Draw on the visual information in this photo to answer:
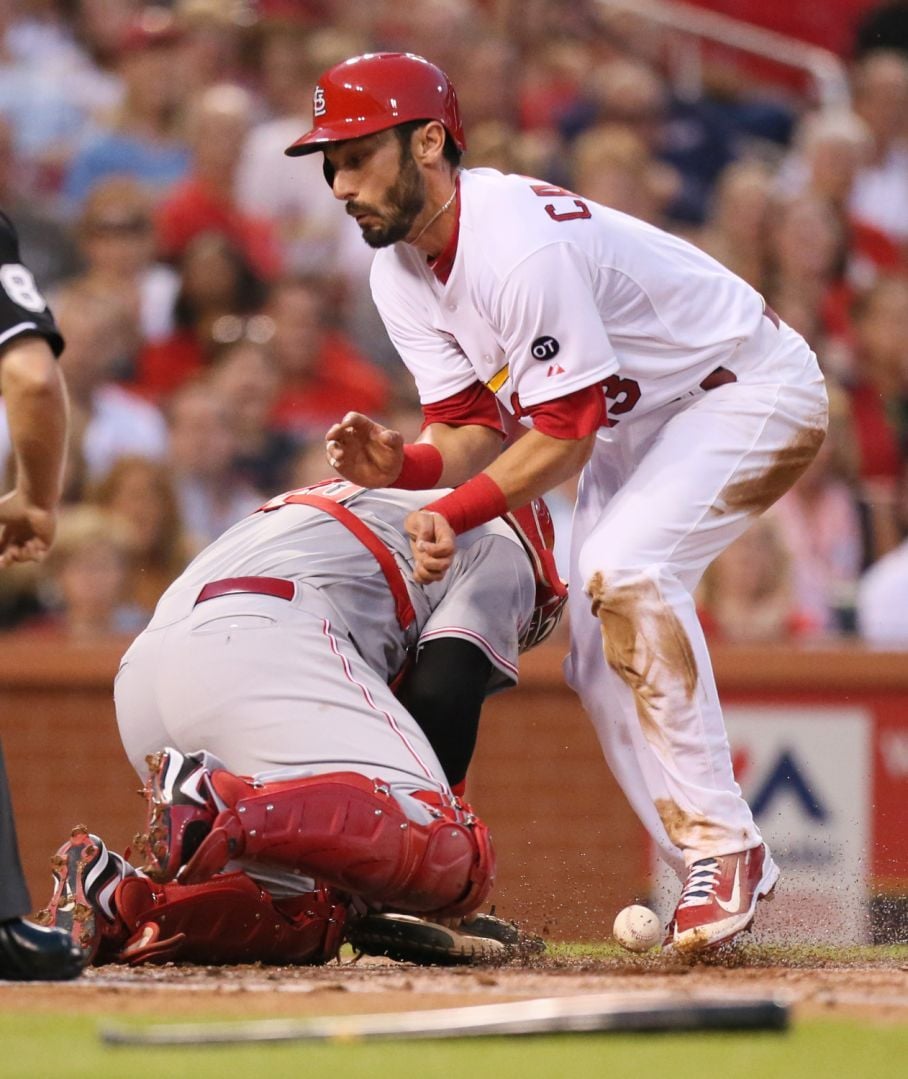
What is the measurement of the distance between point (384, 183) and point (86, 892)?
192 centimetres

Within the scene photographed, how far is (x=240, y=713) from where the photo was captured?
4543mm

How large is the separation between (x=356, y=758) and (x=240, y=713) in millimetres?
321

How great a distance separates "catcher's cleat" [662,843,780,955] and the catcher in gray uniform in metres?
0.51

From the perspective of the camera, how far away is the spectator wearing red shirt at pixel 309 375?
29.5 feet

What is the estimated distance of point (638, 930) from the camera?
4.90 m

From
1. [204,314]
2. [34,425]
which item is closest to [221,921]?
[34,425]

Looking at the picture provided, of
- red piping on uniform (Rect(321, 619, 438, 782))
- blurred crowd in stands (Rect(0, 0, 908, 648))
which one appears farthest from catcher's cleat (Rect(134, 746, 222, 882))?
blurred crowd in stands (Rect(0, 0, 908, 648))

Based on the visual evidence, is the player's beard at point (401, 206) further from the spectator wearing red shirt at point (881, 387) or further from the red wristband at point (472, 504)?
the spectator wearing red shirt at point (881, 387)

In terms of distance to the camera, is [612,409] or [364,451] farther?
[612,409]

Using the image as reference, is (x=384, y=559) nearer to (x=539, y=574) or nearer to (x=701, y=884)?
(x=539, y=574)

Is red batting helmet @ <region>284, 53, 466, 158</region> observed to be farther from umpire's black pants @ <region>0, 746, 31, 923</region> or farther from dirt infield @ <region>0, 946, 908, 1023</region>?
dirt infield @ <region>0, 946, 908, 1023</region>

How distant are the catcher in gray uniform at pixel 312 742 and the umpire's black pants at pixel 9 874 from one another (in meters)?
0.33

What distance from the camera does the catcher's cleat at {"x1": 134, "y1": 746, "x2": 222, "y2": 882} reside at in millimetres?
4039

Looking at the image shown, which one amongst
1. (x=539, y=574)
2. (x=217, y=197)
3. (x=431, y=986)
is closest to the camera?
(x=431, y=986)
